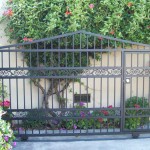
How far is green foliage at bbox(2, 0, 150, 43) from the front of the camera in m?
5.51

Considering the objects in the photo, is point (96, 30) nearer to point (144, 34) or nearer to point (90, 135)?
point (144, 34)

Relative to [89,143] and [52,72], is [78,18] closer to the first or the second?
[52,72]

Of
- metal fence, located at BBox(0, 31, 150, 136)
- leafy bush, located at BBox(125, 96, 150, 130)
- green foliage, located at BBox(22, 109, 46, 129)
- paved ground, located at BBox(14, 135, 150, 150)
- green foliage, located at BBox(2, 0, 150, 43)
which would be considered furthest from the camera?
leafy bush, located at BBox(125, 96, 150, 130)

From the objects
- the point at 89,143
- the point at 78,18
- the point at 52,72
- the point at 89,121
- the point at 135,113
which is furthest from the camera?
the point at 89,121

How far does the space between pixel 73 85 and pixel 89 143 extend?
1.01 meters

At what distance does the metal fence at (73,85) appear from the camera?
514 cm

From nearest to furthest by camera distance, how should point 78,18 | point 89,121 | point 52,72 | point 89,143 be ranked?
point 89,143
point 78,18
point 52,72
point 89,121

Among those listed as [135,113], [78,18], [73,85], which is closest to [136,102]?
[135,113]

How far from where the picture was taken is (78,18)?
5.48 m

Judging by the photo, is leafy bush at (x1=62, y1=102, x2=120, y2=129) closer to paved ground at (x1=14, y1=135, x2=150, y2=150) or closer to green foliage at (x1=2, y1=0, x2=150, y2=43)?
paved ground at (x1=14, y1=135, x2=150, y2=150)

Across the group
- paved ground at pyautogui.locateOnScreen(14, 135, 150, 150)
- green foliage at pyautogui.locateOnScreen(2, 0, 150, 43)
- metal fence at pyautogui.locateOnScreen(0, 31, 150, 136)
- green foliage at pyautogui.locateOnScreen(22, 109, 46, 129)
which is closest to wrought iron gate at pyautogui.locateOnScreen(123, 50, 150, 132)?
metal fence at pyautogui.locateOnScreen(0, 31, 150, 136)

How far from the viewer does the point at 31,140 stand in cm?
535

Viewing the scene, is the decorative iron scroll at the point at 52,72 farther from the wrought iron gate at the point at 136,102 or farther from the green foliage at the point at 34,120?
the green foliage at the point at 34,120

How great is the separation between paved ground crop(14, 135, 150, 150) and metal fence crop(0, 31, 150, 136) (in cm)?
11
